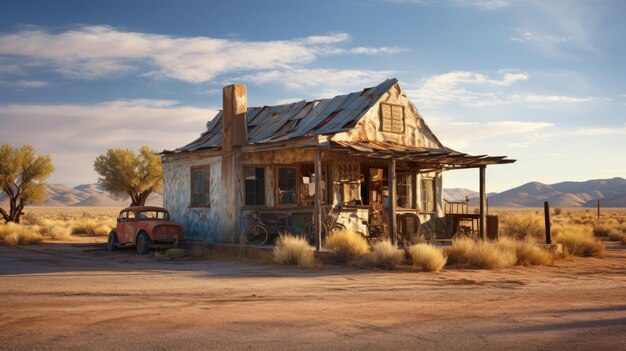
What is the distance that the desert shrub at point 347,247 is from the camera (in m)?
14.7

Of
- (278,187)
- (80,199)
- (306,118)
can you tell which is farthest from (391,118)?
(80,199)

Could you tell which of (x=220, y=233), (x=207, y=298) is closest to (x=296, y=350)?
(x=207, y=298)

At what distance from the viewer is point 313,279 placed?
12172 mm

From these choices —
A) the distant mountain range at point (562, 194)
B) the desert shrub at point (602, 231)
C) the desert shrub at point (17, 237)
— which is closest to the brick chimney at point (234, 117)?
the desert shrub at point (17, 237)

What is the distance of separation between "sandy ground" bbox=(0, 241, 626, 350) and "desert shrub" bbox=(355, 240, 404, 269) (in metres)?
0.52

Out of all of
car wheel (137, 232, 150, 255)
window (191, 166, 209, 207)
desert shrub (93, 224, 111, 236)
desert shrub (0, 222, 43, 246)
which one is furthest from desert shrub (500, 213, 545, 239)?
desert shrub (93, 224, 111, 236)

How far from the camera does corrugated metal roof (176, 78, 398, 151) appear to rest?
734 inches

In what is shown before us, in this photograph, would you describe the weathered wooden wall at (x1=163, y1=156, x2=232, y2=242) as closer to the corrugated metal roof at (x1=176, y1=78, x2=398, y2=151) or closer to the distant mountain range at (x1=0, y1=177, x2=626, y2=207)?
the corrugated metal roof at (x1=176, y1=78, x2=398, y2=151)

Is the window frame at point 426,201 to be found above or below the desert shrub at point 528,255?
above

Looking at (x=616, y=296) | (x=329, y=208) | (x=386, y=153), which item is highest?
(x=386, y=153)

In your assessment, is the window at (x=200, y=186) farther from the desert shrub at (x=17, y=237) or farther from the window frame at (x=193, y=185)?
the desert shrub at (x=17, y=237)

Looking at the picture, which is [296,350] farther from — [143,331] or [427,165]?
[427,165]

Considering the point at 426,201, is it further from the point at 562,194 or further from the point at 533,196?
the point at 562,194

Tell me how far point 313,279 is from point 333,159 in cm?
643
